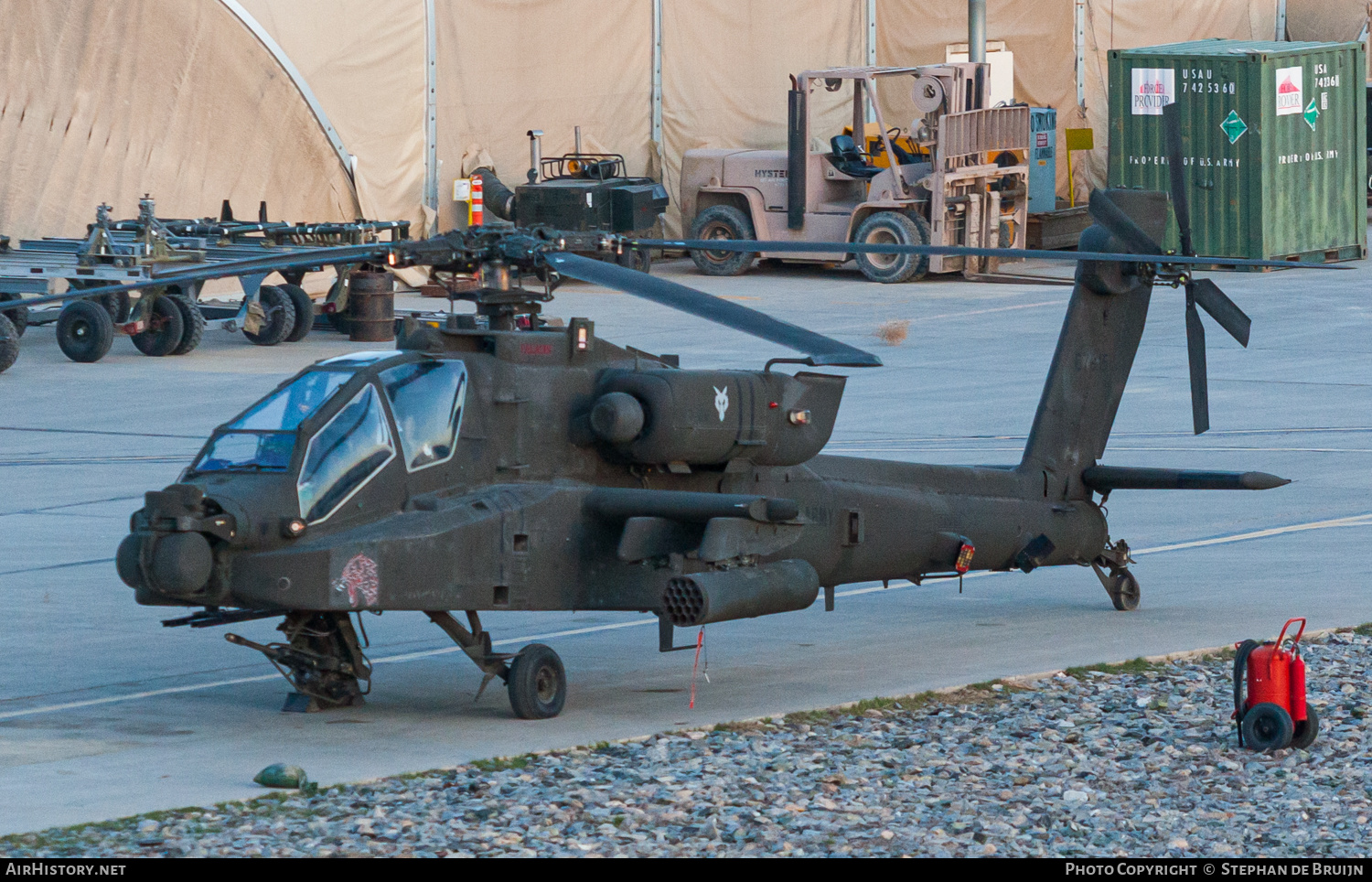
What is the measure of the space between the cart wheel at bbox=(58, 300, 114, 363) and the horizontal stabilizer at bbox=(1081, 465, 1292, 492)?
15.0 meters

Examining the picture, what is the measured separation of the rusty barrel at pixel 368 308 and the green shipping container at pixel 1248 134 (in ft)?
42.0

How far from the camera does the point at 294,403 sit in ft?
32.8

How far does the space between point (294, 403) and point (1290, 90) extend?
1001 inches

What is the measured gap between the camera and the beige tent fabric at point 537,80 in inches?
1379

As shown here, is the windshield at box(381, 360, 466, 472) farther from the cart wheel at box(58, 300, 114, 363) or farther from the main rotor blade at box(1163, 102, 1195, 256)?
the cart wheel at box(58, 300, 114, 363)

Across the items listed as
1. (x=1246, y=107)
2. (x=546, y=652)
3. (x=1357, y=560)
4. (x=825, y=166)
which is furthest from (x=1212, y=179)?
(x=546, y=652)

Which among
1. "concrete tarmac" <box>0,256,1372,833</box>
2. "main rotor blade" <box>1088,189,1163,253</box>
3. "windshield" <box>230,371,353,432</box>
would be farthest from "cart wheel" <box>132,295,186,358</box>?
"windshield" <box>230,371,353,432</box>

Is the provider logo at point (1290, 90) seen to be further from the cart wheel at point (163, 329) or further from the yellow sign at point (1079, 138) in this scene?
the cart wheel at point (163, 329)

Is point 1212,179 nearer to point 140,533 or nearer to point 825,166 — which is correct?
point 825,166

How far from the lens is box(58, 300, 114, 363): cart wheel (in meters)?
24.6

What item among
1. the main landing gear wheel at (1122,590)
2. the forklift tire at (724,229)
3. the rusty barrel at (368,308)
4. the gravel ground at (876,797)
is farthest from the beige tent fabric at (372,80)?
the gravel ground at (876,797)

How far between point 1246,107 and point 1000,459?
15432 mm

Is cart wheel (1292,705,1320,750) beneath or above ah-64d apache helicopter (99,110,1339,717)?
beneath

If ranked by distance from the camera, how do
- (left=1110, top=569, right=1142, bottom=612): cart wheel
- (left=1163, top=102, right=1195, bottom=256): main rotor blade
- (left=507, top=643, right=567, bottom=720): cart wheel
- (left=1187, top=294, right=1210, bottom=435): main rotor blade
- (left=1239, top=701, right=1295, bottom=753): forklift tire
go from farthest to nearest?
(left=1110, top=569, right=1142, bottom=612): cart wheel
(left=1163, top=102, right=1195, bottom=256): main rotor blade
(left=1187, top=294, right=1210, bottom=435): main rotor blade
(left=507, top=643, right=567, bottom=720): cart wheel
(left=1239, top=701, right=1295, bottom=753): forklift tire
